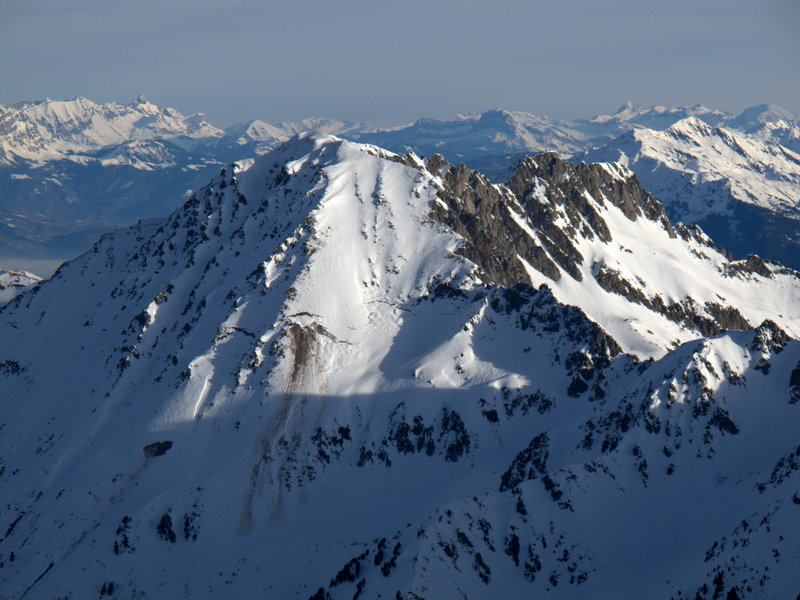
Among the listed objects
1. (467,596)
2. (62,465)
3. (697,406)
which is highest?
(697,406)

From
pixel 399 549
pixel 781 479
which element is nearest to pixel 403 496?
pixel 399 549

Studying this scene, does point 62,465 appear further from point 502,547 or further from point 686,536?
point 686,536

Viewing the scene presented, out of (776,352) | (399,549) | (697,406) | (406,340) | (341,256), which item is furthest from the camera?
(341,256)

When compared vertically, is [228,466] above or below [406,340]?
below

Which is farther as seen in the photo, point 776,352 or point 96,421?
point 96,421

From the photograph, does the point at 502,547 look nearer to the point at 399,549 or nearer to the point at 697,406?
the point at 399,549

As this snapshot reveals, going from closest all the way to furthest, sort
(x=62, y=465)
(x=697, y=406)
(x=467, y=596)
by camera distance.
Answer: (x=467, y=596)
(x=697, y=406)
(x=62, y=465)

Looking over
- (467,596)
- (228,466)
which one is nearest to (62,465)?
(228,466)
